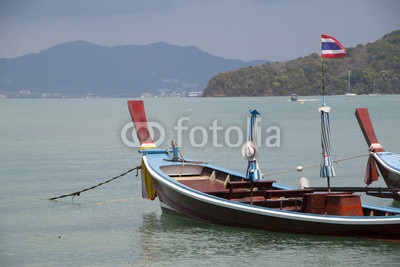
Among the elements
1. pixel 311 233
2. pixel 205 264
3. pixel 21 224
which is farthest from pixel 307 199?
pixel 21 224

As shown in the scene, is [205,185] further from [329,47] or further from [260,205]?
[329,47]

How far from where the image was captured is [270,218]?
807 inches

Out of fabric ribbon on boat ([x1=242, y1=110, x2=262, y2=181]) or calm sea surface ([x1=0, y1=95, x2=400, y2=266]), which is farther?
fabric ribbon on boat ([x1=242, y1=110, x2=262, y2=181])

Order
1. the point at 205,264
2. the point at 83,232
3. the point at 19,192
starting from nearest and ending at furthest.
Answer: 1. the point at 205,264
2. the point at 83,232
3. the point at 19,192

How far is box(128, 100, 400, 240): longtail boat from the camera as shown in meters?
19.7

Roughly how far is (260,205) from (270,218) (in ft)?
3.67

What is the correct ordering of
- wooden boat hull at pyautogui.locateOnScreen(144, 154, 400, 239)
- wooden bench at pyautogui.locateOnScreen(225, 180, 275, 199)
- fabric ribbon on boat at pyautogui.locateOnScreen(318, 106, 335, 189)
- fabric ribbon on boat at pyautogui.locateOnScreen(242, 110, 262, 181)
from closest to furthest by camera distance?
1. wooden boat hull at pyautogui.locateOnScreen(144, 154, 400, 239)
2. fabric ribbon on boat at pyautogui.locateOnScreen(318, 106, 335, 189)
3. fabric ribbon on boat at pyautogui.locateOnScreen(242, 110, 262, 181)
4. wooden bench at pyautogui.locateOnScreen(225, 180, 275, 199)

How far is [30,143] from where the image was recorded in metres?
65.6

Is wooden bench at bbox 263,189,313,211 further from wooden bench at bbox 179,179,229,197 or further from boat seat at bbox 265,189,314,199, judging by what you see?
wooden bench at bbox 179,179,229,197

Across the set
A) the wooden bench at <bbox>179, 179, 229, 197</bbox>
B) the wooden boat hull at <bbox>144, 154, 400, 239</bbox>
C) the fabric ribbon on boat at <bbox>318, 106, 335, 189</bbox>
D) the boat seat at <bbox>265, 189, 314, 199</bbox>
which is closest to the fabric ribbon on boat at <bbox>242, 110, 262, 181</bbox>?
the boat seat at <bbox>265, 189, 314, 199</bbox>

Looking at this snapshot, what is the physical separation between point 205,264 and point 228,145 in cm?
4049

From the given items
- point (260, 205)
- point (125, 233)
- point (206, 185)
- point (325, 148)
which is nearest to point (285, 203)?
point (260, 205)

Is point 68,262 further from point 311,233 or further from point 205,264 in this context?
point 311,233

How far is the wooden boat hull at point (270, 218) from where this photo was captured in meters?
19.5
